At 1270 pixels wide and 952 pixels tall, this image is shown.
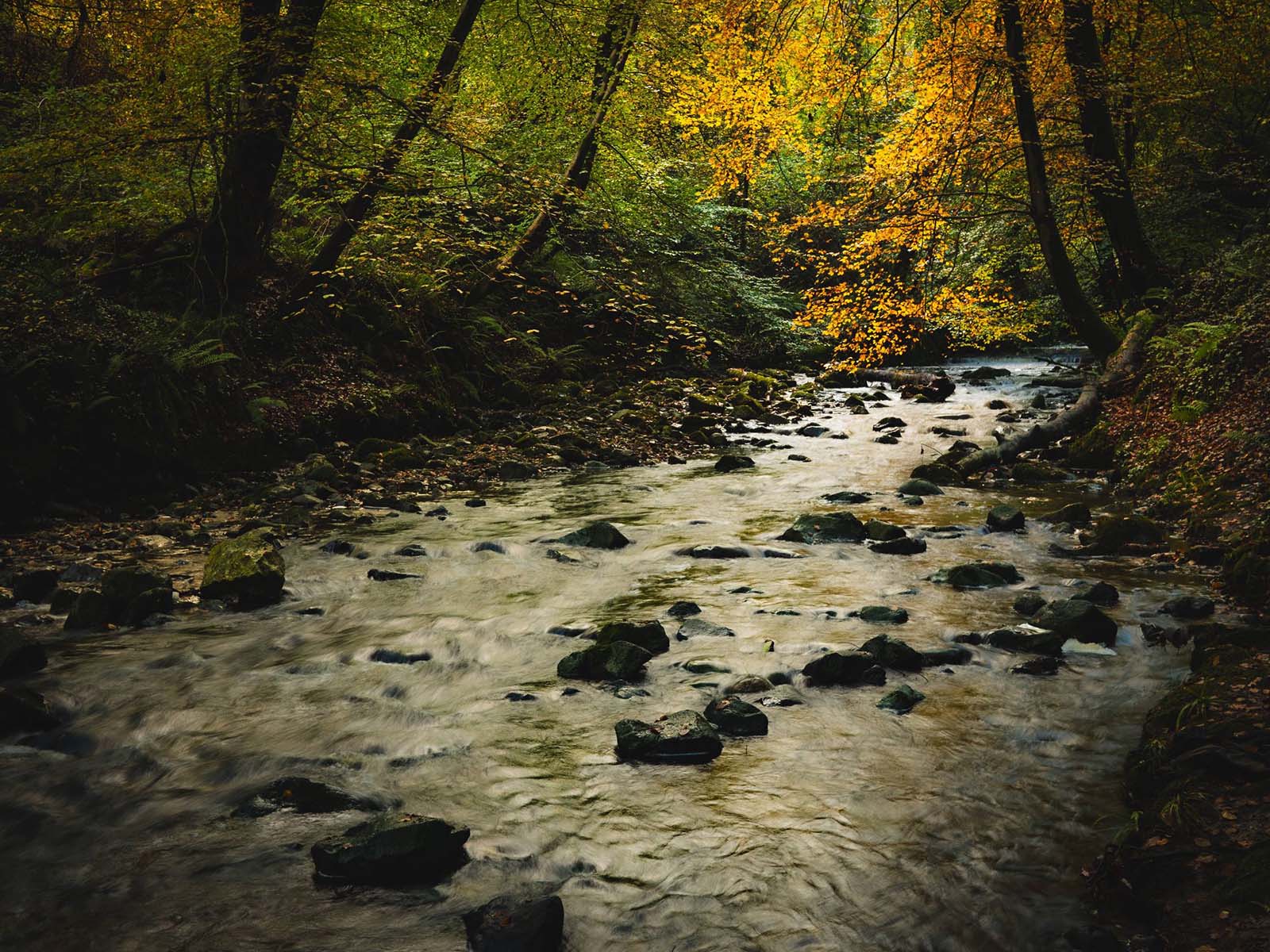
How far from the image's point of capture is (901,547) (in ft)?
25.4

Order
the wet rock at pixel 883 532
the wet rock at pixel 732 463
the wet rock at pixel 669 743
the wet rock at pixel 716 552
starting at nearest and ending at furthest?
the wet rock at pixel 669 743
the wet rock at pixel 716 552
the wet rock at pixel 883 532
the wet rock at pixel 732 463

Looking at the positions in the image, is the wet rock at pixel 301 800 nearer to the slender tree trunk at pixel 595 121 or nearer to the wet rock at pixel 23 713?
the wet rock at pixel 23 713

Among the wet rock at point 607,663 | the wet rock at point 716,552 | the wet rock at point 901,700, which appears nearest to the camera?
the wet rock at point 901,700

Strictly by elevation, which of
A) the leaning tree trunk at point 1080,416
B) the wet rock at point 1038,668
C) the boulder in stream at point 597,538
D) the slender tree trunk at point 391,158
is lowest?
the boulder in stream at point 597,538

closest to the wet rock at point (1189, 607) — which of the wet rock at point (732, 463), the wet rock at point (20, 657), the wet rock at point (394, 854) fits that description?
the wet rock at point (394, 854)

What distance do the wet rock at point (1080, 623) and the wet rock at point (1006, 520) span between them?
276 centimetres

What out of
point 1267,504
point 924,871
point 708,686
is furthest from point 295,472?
point 1267,504

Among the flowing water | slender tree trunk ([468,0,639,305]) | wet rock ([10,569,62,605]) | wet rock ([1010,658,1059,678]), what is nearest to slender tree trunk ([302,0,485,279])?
slender tree trunk ([468,0,639,305])

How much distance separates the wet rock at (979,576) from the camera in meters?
6.59

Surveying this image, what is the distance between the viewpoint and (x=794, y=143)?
51.1ft

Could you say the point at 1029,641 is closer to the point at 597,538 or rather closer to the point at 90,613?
the point at 597,538

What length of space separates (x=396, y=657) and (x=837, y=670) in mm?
2796

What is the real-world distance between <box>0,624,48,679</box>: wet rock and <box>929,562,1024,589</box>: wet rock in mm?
6187

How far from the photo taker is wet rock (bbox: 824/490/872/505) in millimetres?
10117
